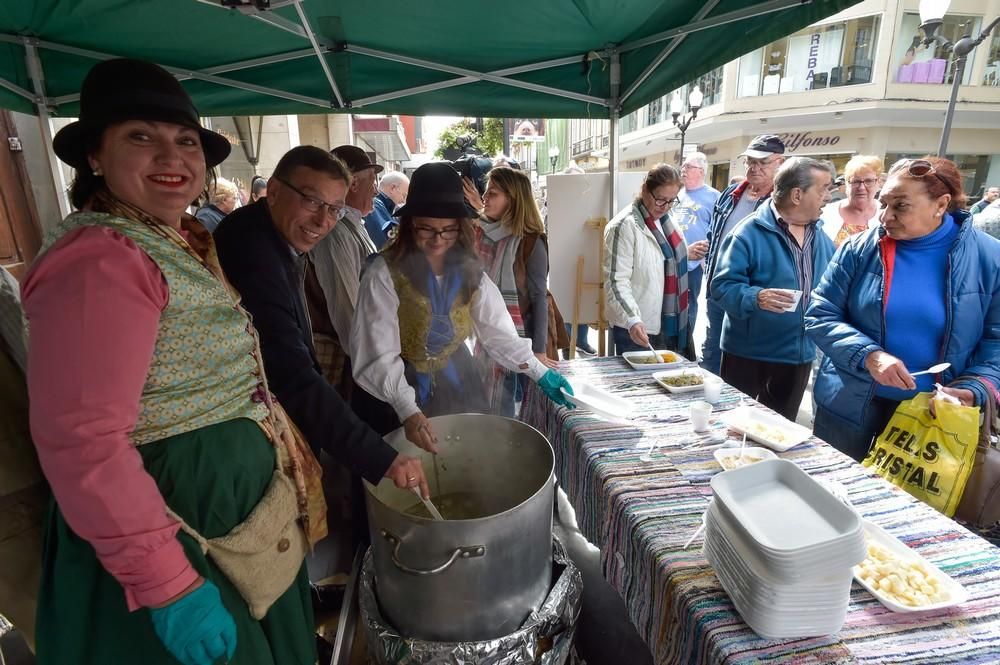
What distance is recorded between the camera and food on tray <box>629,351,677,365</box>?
2562 millimetres

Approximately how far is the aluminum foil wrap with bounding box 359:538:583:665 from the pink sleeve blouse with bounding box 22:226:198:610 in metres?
0.66

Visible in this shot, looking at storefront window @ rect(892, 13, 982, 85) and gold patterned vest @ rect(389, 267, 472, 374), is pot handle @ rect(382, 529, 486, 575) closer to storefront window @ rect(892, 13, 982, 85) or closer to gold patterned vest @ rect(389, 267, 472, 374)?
gold patterned vest @ rect(389, 267, 472, 374)

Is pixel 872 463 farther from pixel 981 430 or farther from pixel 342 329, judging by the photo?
pixel 342 329

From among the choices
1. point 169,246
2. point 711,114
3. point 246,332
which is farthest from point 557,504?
point 711,114

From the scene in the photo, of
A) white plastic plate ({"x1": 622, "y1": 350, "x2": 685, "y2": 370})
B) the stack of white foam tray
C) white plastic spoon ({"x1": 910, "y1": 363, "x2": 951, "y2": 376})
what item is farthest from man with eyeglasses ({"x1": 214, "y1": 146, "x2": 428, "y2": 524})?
white plastic spoon ({"x1": 910, "y1": 363, "x2": 951, "y2": 376})

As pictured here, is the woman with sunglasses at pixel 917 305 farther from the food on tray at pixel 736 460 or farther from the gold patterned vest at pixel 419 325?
the gold patterned vest at pixel 419 325

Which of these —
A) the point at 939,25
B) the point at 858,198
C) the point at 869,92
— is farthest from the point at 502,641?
the point at 869,92

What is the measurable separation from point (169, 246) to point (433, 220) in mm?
1014

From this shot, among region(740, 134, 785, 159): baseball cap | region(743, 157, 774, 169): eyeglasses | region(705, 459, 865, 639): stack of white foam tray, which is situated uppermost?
region(740, 134, 785, 159): baseball cap

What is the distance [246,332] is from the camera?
112 centimetres

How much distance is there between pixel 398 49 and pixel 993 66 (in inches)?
757

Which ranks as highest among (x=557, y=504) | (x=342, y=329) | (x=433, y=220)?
(x=433, y=220)

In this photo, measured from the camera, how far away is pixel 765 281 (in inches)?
102

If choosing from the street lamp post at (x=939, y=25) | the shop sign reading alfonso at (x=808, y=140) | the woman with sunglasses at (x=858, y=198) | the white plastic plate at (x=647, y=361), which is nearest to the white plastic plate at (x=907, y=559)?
the white plastic plate at (x=647, y=361)
